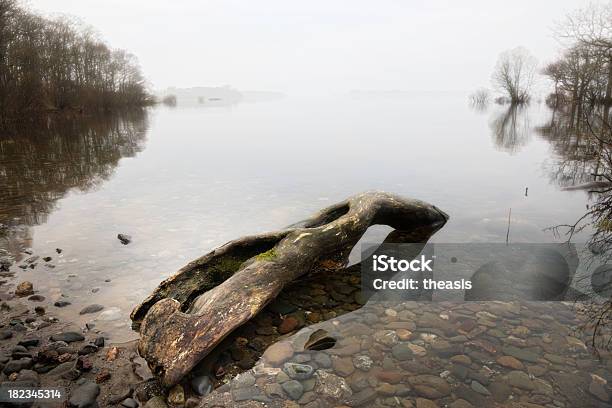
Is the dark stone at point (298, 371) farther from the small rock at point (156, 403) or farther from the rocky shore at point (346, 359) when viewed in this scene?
the small rock at point (156, 403)

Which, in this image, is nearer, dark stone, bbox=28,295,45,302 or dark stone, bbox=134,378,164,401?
dark stone, bbox=134,378,164,401

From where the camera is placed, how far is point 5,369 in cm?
387

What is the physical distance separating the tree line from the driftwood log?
32.2 metres

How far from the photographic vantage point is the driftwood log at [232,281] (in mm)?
4008

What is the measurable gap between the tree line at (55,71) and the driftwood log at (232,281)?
3222 cm

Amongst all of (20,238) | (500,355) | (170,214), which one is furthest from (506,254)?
(20,238)

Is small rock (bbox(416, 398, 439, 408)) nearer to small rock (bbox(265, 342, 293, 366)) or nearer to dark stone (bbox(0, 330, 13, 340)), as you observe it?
small rock (bbox(265, 342, 293, 366))

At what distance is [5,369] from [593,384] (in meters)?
5.72

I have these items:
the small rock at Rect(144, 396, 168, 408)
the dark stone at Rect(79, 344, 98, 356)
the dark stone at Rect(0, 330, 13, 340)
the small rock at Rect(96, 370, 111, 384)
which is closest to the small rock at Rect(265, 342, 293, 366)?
the small rock at Rect(144, 396, 168, 408)

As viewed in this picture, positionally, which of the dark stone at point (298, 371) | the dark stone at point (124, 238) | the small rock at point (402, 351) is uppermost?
the dark stone at point (124, 238)

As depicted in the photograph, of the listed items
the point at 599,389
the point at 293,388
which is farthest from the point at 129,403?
the point at 599,389

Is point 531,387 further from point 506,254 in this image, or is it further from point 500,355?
point 506,254

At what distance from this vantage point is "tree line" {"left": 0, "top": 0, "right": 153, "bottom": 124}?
30.1 metres

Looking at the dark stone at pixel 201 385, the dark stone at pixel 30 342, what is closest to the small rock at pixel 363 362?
the dark stone at pixel 201 385
